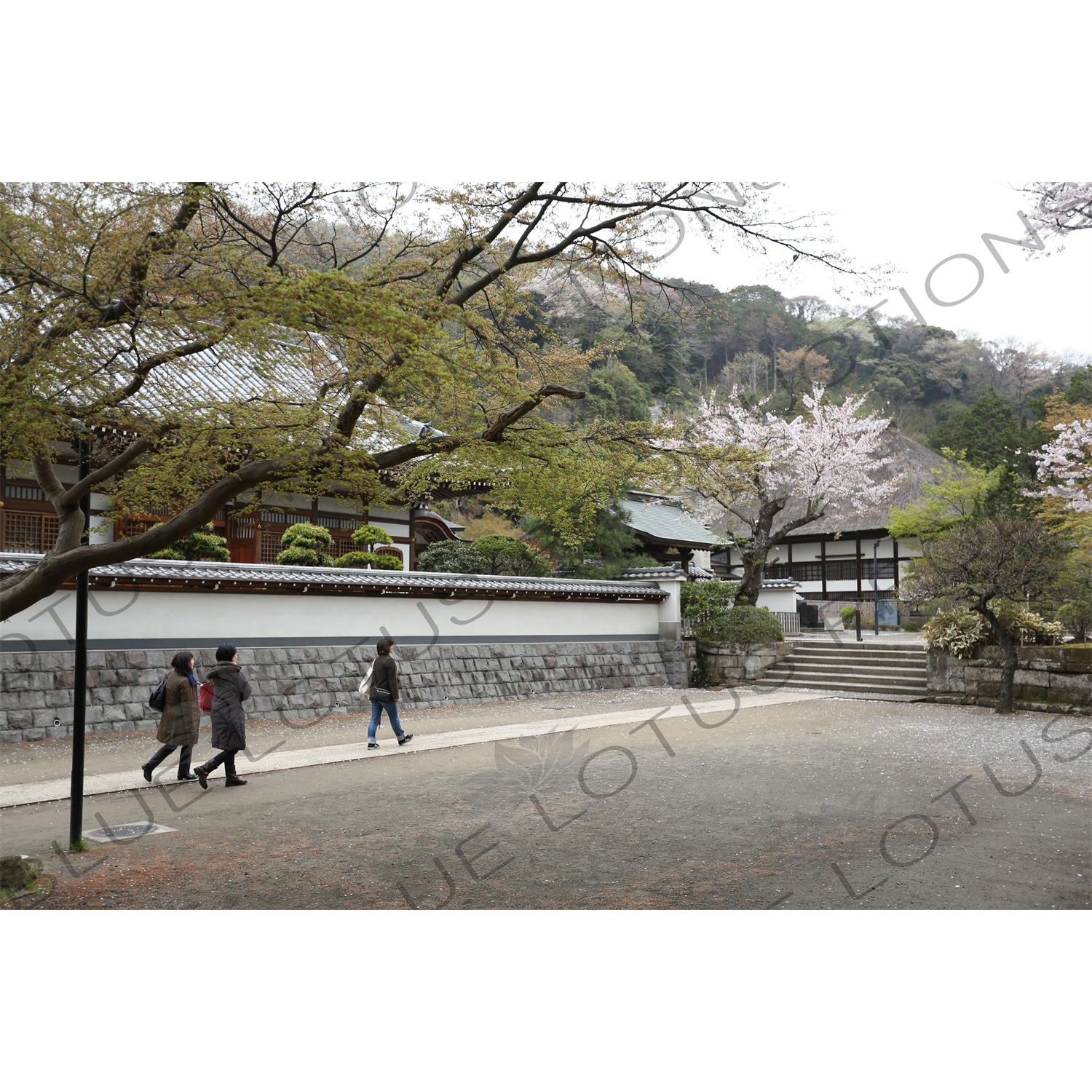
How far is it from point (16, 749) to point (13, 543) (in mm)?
5317

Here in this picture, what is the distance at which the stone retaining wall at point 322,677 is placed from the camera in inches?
396

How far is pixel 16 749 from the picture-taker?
934cm

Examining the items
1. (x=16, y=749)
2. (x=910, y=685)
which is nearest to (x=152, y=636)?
(x=16, y=749)

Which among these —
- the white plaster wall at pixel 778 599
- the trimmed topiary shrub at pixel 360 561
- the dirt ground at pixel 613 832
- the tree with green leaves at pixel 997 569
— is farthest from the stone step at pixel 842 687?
the white plaster wall at pixel 778 599

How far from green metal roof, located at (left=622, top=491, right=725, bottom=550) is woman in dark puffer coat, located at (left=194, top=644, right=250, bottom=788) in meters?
18.3

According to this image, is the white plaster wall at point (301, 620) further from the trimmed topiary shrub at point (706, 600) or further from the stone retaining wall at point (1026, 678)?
the stone retaining wall at point (1026, 678)

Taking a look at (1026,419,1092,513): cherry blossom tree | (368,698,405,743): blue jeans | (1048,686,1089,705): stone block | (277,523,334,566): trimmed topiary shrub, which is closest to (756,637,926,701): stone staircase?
(1048,686,1089,705): stone block

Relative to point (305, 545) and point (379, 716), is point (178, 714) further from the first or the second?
point (305, 545)

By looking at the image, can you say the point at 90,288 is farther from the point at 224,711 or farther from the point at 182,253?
the point at 224,711

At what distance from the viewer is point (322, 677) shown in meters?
12.8

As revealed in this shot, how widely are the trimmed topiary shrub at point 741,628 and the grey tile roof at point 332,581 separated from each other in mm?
1514

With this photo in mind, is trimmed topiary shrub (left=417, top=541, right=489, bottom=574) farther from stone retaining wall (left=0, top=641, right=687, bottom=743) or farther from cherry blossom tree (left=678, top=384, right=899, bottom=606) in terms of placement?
cherry blossom tree (left=678, top=384, right=899, bottom=606)

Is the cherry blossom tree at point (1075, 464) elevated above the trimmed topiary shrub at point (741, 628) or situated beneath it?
elevated above

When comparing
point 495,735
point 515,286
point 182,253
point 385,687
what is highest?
point 515,286
